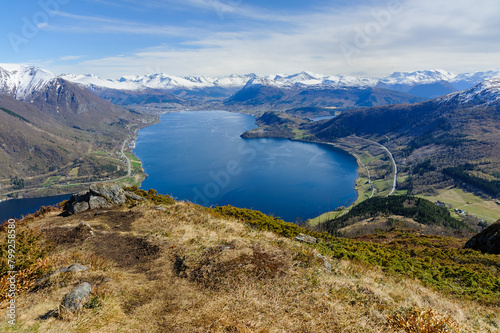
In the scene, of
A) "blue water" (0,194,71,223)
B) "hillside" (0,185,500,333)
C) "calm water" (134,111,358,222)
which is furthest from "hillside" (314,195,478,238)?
"blue water" (0,194,71,223)

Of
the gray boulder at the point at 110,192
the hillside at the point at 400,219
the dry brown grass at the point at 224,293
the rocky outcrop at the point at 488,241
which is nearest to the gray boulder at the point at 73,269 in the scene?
the dry brown grass at the point at 224,293

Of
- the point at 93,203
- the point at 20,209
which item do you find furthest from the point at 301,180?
the point at 20,209

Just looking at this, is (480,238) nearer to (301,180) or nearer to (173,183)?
(301,180)

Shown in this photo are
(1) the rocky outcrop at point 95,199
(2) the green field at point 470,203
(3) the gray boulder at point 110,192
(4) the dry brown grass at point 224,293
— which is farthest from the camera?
(2) the green field at point 470,203

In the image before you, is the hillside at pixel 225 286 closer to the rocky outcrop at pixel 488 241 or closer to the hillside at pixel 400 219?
the rocky outcrop at pixel 488 241

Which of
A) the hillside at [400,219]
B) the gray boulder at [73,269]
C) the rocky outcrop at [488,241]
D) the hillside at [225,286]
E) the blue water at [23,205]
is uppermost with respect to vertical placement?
the gray boulder at [73,269]

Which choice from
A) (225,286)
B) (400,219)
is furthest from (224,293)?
(400,219)
